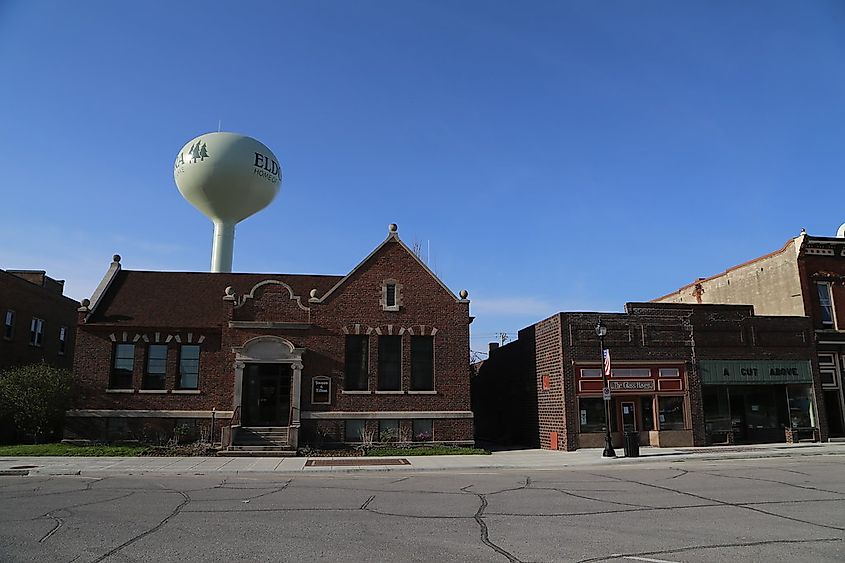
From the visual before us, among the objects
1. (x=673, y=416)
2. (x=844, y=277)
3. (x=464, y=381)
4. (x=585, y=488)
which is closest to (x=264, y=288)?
(x=464, y=381)

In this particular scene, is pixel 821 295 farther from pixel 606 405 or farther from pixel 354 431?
pixel 354 431

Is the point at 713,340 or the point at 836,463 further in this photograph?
the point at 713,340

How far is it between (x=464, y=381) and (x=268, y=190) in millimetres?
18183

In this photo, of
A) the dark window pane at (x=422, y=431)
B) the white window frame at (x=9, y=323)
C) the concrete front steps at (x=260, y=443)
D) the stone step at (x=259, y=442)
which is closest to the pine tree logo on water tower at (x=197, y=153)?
the white window frame at (x=9, y=323)

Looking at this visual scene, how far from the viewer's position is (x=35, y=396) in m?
25.2

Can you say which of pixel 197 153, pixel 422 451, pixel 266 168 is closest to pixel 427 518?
pixel 422 451

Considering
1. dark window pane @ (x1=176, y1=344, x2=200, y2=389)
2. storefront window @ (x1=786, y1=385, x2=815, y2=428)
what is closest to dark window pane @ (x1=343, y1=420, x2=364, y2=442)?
dark window pane @ (x1=176, y1=344, x2=200, y2=389)

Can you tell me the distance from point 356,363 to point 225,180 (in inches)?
591

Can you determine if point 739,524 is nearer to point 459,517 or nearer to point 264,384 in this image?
point 459,517

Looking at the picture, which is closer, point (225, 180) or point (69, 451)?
point (69, 451)

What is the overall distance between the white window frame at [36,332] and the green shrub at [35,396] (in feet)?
30.3

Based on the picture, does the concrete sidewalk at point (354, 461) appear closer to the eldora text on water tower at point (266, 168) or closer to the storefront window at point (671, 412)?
the storefront window at point (671, 412)

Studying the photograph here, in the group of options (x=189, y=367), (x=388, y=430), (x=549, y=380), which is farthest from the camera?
(x=549, y=380)

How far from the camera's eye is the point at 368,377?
88.2 feet
